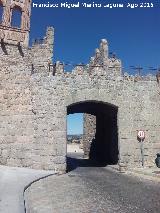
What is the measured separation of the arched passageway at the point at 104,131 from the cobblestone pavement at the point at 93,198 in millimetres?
5746

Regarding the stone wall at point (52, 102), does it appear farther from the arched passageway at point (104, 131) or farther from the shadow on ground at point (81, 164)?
the shadow on ground at point (81, 164)

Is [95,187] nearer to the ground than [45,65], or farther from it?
nearer to the ground

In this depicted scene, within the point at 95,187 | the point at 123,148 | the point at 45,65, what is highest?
the point at 45,65

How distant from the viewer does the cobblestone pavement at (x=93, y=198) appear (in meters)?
5.71

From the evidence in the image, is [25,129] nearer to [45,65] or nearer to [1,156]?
[1,156]

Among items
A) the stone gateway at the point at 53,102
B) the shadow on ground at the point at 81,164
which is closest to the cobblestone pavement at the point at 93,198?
the stone gateway at the point at 53,102

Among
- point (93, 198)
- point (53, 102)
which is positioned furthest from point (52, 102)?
point (93, 198)

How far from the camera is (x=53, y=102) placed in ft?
42.8

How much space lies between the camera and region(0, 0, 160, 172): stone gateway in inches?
492

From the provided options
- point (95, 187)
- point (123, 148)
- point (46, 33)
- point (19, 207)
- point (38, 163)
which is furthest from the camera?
point (46, 33)

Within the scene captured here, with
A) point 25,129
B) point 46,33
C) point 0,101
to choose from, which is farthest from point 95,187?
point 46,33

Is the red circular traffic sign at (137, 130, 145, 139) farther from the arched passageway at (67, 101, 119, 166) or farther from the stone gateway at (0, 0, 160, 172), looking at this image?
the arched passageway at (67, 101, 119, 166)

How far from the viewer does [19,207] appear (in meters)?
5.20

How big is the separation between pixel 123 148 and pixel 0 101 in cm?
643
